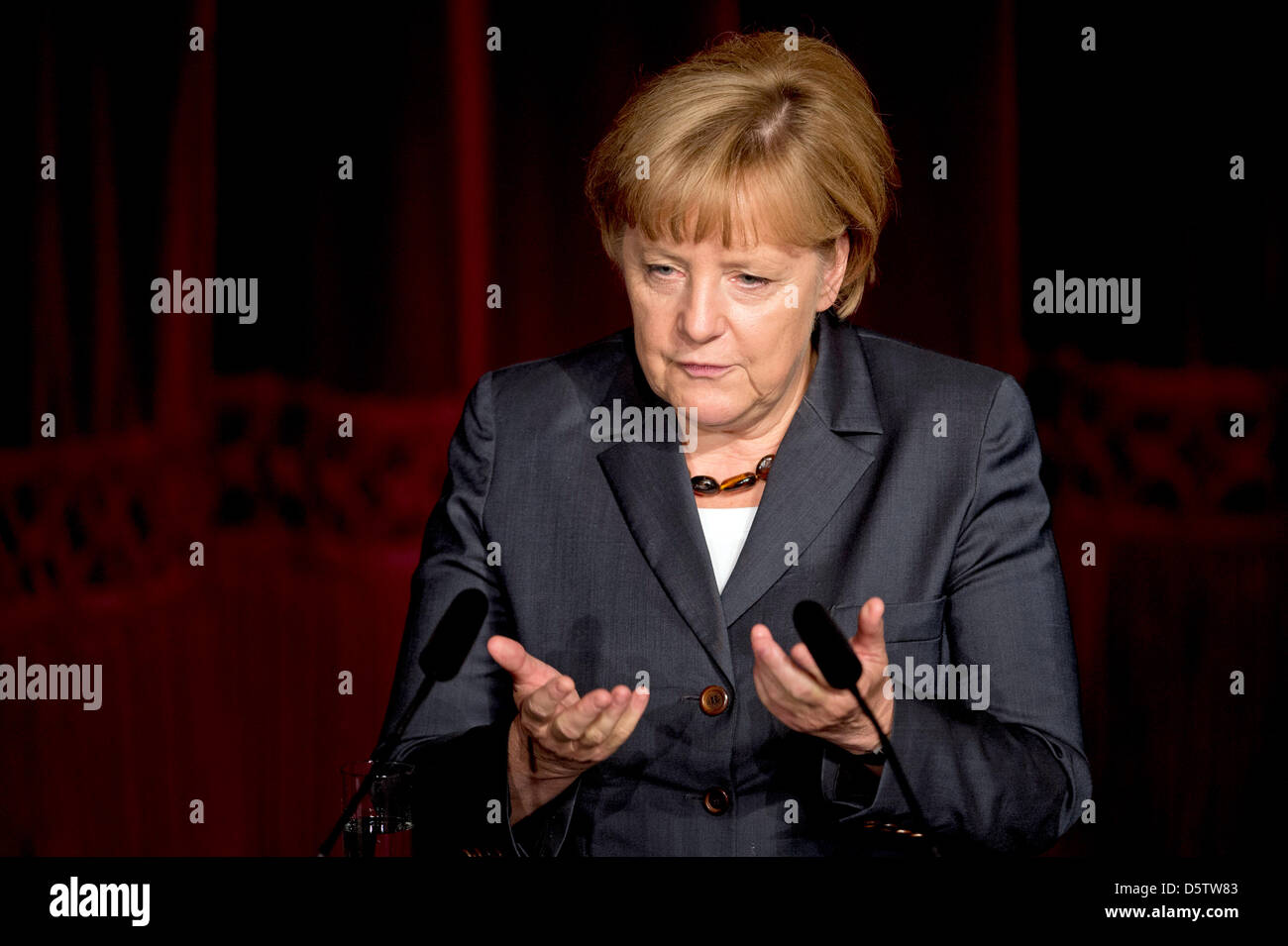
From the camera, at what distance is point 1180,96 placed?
229 cm

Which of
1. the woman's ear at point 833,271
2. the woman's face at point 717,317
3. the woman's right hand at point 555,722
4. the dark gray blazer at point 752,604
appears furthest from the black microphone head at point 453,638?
the woman's ear at point 833,271

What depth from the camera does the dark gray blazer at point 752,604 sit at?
5.01 ft

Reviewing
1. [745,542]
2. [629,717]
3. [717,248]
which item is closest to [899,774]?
[629,717]

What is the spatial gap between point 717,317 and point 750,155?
0.19 m

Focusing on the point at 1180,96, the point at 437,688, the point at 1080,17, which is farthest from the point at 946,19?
the point at 437,688

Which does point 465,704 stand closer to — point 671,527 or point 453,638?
point 671,527

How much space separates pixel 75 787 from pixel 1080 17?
7.72 ft

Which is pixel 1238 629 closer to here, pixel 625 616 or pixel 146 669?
pixel 625 616

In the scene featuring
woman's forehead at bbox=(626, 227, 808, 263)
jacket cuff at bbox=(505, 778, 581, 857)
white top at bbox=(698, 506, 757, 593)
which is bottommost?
jacket cuff at bbox=(505, 778, 581, 857)

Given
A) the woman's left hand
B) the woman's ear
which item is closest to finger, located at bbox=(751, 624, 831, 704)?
the woman's left hand

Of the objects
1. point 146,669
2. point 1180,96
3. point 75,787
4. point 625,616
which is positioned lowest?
point 75,787

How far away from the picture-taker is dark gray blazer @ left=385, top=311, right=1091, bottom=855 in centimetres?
153

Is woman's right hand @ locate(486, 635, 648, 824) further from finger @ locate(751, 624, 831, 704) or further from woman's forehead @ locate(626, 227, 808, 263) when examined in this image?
woman's forehead @ locate(626, 227, 808, 263)
